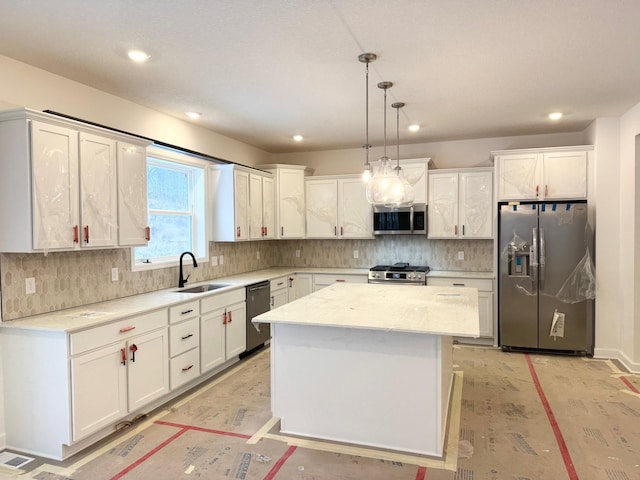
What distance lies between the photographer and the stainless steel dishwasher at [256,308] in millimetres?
4684

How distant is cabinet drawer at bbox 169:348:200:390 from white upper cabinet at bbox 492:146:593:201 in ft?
12.4

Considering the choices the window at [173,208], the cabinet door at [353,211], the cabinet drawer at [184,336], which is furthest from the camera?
the cabinet door at [353,211]

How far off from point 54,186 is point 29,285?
2.35 ft

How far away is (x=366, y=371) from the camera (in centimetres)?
275

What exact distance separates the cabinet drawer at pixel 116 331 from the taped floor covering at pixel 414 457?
69 cm

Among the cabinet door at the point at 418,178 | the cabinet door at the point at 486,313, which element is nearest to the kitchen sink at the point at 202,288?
the cabinet door at the point at 418,178

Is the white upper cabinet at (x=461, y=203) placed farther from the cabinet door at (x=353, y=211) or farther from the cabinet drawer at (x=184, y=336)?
the cabinet drawer at (x=184, y=336)

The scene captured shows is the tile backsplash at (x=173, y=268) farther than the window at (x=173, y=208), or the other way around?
the window at (x=173, y=208)

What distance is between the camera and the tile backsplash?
9.43ft

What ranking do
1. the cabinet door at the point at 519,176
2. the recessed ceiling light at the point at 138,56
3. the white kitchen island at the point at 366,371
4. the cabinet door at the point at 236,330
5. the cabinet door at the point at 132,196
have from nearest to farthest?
1. the white kitchen island at the point at 366,371
2. the recessed ceiling light at the point at 138,56
3. the cabinet door at the point at 132,196
4. the cabinet door at the point at 236,330
5. the cabinet door at the point at 519,176

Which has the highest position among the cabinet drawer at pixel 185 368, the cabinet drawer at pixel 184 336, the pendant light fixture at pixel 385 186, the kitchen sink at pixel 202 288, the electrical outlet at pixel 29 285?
the pendant light fixture at pixel 385 186

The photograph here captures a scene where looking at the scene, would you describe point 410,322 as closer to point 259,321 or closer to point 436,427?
point 436,427

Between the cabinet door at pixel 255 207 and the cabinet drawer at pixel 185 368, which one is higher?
the cabinet door at pixel 255 207

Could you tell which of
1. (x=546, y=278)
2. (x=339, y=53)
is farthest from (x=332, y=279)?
(x=339, y=53)
